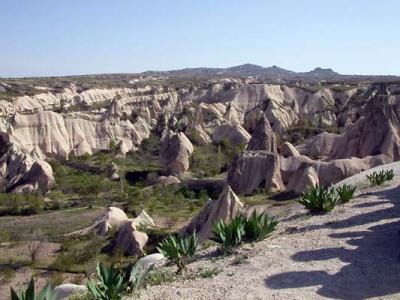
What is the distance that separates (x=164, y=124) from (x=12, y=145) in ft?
70.6

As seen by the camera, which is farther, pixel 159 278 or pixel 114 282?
pixel 159 278

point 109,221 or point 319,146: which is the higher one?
point 319,146

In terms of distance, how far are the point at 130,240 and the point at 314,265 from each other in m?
14.9

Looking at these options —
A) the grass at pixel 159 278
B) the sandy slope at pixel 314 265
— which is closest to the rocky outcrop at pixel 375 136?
the sandy slope at pixel 314 265

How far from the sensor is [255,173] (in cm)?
3319

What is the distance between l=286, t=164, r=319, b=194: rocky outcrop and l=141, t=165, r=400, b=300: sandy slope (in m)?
16.4

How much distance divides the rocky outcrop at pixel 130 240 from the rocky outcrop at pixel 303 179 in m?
8.24

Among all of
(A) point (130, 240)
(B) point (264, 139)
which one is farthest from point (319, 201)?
(B) point (264, 139)

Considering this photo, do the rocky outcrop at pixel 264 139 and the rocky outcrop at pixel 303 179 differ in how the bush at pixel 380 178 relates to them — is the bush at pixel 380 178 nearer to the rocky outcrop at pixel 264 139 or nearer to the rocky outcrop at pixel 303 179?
the rocky outcrop at pixel 303 179

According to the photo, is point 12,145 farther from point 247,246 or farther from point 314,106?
point 314,106

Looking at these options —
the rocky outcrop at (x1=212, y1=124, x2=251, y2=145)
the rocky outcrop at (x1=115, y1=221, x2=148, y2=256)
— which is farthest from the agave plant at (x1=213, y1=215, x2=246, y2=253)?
the rocky outcrop at (x1=212, y1=124, x2=251, y2=145)

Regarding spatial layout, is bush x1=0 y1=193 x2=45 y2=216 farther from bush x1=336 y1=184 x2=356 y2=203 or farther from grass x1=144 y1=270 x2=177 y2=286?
grass x1=144 y1=270 x2=177 y2=286

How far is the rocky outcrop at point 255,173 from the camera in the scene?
32.2 meters

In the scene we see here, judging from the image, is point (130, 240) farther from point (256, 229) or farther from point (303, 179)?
point (256, 229)
